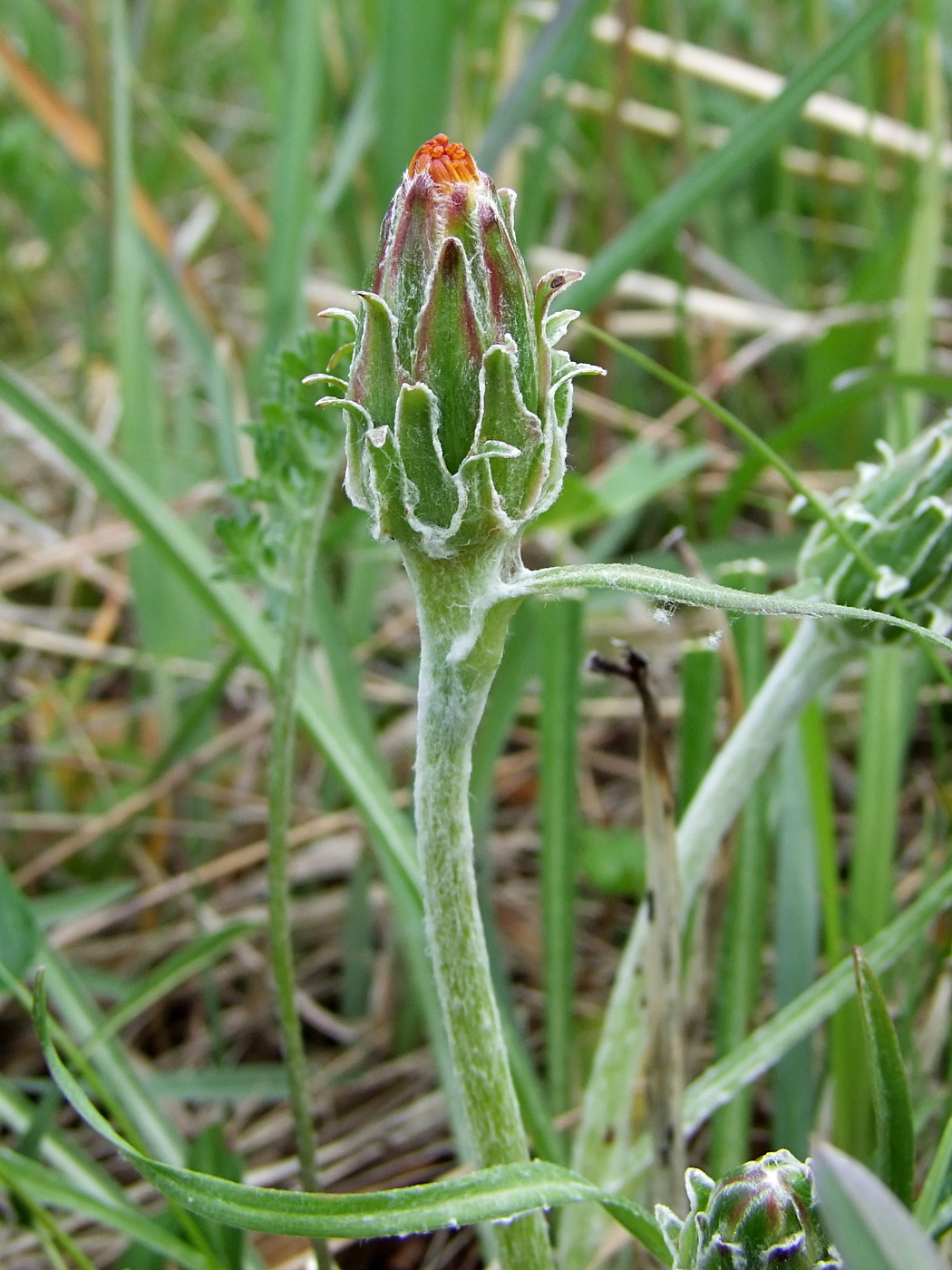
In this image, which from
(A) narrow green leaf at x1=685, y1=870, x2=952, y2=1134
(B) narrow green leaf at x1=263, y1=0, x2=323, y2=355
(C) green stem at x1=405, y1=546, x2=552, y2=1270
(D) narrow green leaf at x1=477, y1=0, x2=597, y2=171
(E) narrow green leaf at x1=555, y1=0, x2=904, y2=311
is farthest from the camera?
(D) narrow green leaf at x1=477, y1=0, x2=597, y2=171

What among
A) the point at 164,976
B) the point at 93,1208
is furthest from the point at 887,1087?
the point at 164,976

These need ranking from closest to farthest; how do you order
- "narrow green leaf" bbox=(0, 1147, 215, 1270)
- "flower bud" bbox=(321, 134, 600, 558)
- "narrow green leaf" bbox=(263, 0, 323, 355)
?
"flower bud" bbox=(321, 134, 600, 558) → "narrow green leaf" bbox=(0, 1147, 215, 1270) → "narrow green leaf" bbox=(263, 0, 323, 355)

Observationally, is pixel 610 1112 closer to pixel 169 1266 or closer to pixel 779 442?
pixel 169 1266

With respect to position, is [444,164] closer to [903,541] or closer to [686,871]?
[903,541]

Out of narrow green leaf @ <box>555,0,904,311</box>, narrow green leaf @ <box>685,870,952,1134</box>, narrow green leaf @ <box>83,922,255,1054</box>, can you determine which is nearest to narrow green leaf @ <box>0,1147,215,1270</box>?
narrow green leaf @ <box>83,922,255,1054</box>

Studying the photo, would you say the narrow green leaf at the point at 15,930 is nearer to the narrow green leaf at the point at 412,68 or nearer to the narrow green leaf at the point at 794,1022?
the narrow green leaf at the point at 794,1022

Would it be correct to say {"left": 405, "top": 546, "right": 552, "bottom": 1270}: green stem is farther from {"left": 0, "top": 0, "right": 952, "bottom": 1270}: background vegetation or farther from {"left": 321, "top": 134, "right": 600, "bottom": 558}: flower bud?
{"left": 0, "top": 0, "right": 952, "bottom": 1270}: background vegetation
